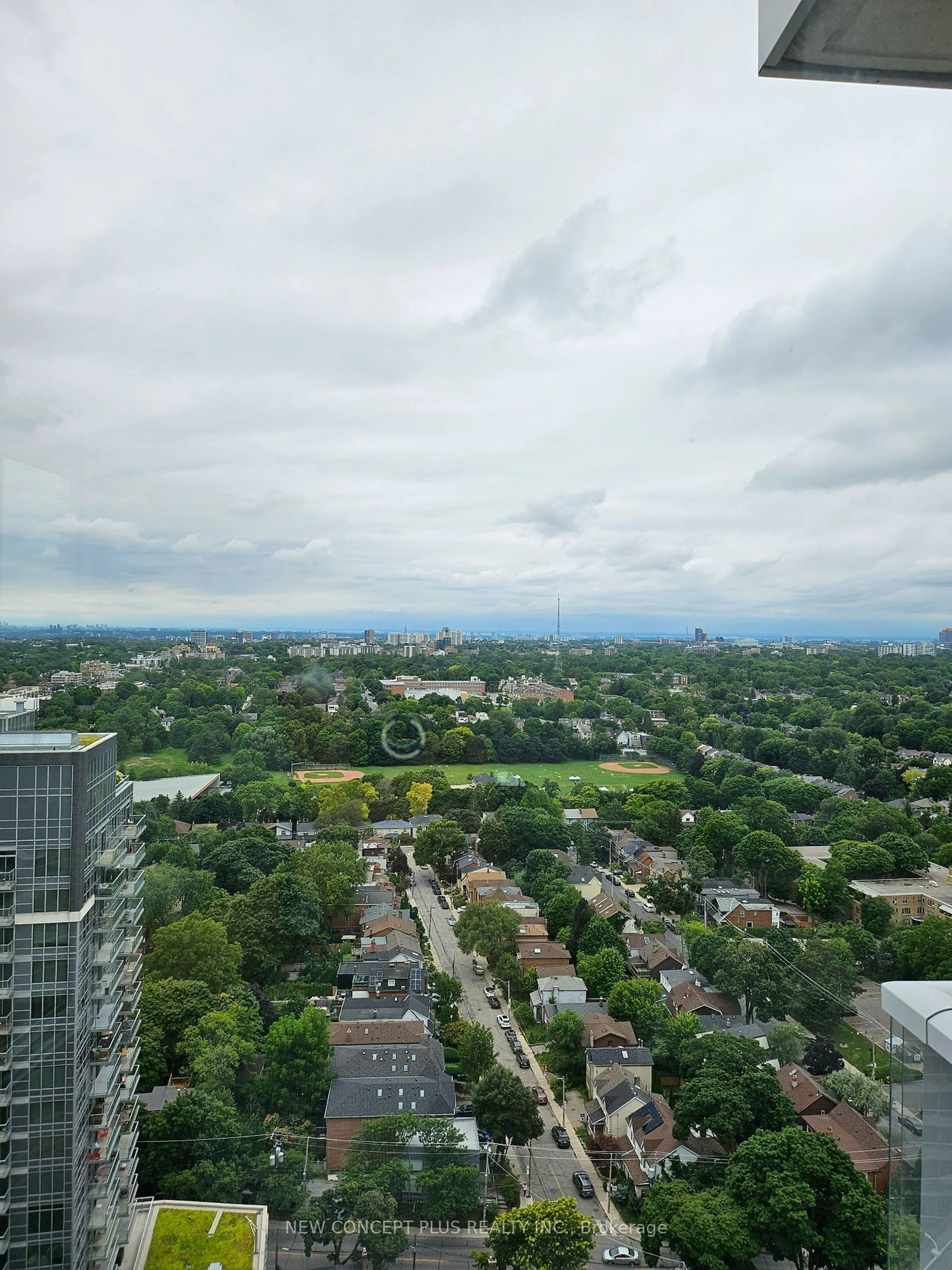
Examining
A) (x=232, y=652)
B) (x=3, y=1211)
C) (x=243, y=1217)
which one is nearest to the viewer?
(x=3, y=1211)

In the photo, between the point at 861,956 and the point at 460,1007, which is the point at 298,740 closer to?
the point at 460,1007

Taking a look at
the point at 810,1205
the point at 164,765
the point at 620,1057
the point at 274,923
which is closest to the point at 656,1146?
the point at 620,1057

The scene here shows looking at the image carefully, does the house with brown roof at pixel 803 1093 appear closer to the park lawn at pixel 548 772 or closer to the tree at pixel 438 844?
the tree at pixel 438 844

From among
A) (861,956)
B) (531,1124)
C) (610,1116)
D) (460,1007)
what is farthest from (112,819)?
(861,956)

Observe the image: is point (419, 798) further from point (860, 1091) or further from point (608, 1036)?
point (860, 1091)

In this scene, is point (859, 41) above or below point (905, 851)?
above

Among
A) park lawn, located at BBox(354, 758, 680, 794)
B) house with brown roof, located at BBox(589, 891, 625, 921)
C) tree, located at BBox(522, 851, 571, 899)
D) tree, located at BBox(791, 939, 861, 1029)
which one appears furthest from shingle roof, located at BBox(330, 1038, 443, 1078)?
park lawn, located at BBox(354, 758, 680, 794)
